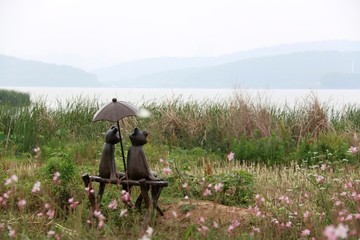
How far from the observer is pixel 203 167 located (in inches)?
319

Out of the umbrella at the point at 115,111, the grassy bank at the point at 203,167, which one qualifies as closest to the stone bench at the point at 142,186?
the grassy bank at the point at 203,167

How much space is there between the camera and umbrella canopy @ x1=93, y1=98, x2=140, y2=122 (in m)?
5.19

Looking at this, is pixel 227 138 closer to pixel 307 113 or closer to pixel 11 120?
pixel 307 113

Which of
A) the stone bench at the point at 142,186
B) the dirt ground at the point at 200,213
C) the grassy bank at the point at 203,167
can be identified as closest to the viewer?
the grassy bank at the point at 203,167

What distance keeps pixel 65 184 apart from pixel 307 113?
22.2 feet

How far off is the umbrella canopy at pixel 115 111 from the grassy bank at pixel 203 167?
0.75 metres

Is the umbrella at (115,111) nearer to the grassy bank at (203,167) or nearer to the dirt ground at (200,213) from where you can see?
the grassy bank at (203,167)

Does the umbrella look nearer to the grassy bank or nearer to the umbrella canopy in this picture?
the umbrella canopy

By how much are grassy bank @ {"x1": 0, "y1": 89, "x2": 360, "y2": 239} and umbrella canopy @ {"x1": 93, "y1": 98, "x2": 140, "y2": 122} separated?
2.46 ft

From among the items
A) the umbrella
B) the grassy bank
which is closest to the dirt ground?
the grassy bank

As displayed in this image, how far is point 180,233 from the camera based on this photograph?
515 cm

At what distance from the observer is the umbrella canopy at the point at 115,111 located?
17.0ft

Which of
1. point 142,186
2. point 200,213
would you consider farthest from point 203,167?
point 142,186

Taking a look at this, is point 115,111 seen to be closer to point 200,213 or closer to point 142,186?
point 142,186
